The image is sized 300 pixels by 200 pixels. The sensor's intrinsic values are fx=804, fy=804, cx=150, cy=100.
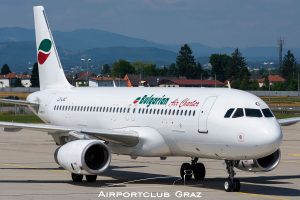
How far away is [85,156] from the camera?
93.7ft

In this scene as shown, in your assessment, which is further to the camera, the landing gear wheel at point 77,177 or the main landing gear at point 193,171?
the main landing gear at point 193,171

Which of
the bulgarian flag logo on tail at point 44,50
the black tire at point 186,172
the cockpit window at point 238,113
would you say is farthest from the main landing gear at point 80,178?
the bulgarian flag logo on tail at point 44,50

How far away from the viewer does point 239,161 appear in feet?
93.2

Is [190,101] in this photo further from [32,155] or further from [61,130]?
[32,155]

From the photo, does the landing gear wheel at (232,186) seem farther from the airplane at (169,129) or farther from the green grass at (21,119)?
the green grass at (21,119)

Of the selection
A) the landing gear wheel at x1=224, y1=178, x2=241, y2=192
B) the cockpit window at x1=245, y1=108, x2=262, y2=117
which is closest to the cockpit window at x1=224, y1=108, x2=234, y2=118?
the cockpit window at x1=245, y1=108, x2=262, y2=117

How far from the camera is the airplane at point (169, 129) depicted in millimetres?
26469

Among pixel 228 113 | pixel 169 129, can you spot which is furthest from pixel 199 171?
pixel 228 113

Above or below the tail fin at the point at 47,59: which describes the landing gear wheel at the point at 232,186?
below

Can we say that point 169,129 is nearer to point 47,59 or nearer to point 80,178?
point 80,178

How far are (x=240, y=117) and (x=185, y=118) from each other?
2562 millimetres

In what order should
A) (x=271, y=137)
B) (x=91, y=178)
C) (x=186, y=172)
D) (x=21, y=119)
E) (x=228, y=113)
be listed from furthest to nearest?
(x=21, y=119) → (x=186, y=172) → (x=91, y=178) → (x=228, y=113) → (x=271, y=137)

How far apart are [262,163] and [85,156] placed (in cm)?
628

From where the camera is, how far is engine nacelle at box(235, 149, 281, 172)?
28266mm
